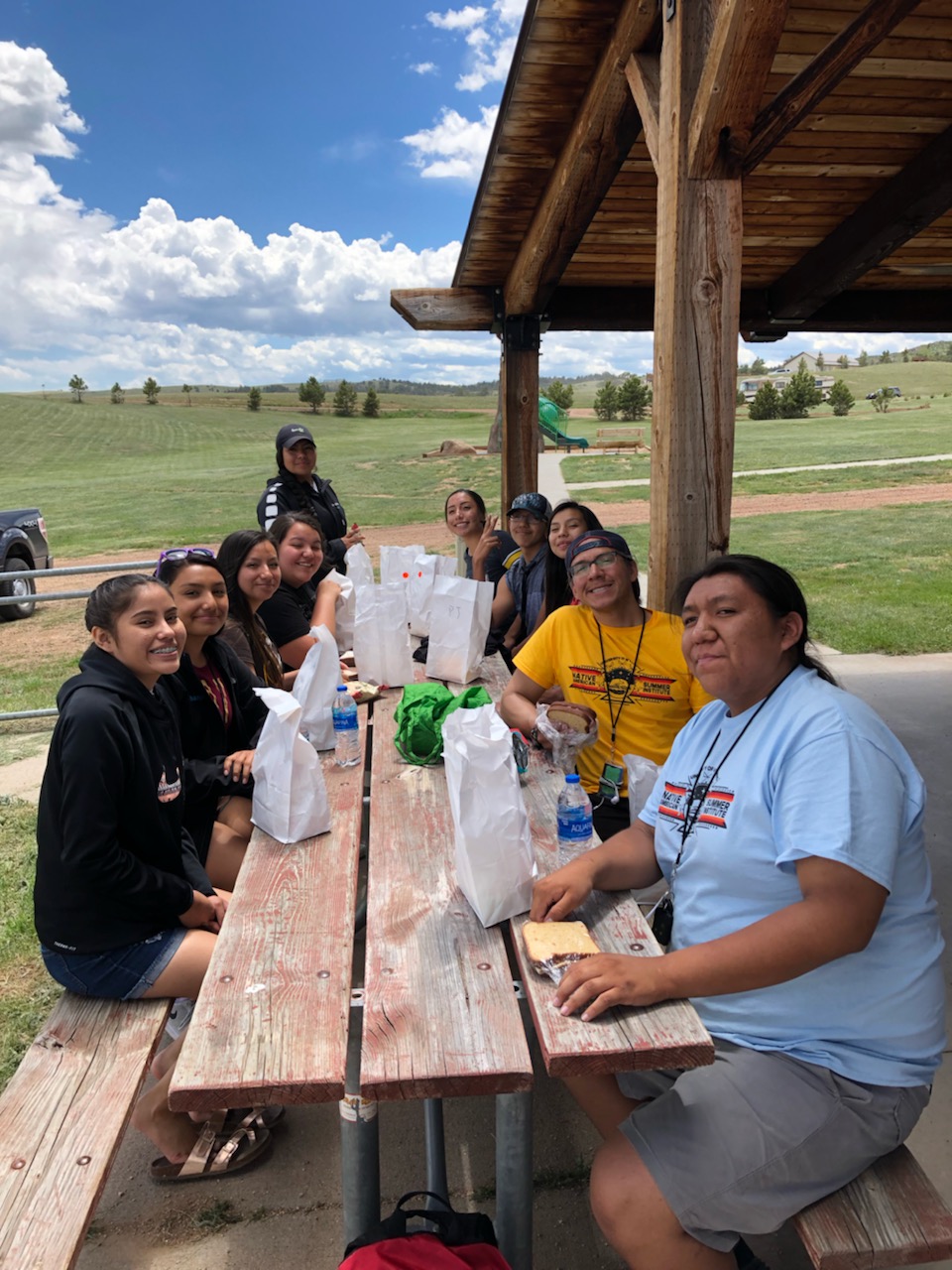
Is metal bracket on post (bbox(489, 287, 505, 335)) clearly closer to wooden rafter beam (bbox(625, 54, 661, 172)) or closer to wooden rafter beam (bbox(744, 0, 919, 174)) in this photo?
wooden rafter beam (bbox(625, 54, 661, 172))

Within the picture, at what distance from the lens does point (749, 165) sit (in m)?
2.74

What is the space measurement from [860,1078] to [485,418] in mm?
58985

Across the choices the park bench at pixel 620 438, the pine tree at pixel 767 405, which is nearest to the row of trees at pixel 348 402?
the park bench at pixel 620 438

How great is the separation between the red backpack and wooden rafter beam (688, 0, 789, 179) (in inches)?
111

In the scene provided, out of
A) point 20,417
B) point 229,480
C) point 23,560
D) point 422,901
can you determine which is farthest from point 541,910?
point 20,417

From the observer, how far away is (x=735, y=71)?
2463 mm

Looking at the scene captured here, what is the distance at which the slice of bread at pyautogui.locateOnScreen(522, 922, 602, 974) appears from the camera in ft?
5.39

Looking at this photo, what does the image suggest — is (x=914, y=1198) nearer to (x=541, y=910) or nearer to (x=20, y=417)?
(x=541, y=910)

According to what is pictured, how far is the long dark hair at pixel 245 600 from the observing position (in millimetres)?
3428

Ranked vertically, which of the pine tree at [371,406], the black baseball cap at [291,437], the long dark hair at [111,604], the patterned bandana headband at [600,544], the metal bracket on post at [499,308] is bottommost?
the long dark hair at [111,604]

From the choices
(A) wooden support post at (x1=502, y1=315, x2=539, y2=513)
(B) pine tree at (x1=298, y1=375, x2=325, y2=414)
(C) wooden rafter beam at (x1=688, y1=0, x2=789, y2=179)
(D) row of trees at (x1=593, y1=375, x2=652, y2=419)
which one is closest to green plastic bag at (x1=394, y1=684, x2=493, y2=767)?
(C) wooden rafter beam at (x1=688, y1=0, x2=789, y2=179)

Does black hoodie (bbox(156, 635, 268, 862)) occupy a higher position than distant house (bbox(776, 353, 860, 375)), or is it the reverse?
distant house (bbox(776, 353, 860, 375))

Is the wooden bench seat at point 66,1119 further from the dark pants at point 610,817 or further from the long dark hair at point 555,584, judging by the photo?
the long dark hair at point 555,584

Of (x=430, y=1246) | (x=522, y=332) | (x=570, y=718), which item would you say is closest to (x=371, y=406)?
(x=522, y=332)
